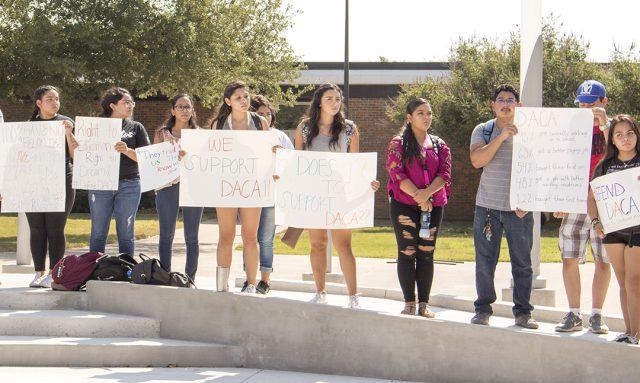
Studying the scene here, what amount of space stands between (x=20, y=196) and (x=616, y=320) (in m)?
5.55

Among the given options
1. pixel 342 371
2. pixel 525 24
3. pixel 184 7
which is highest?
pixel 184 7

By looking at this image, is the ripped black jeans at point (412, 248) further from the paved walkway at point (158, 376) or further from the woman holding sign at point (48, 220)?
the woman holding sign at point (48, 220)

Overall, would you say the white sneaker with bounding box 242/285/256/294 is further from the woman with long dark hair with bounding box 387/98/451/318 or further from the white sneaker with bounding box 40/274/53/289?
the white sneaker with bounding box 40/274/53/289

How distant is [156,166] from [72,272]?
1233mm

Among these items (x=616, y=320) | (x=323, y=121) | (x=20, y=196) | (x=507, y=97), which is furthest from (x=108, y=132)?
(x=616, y=320)

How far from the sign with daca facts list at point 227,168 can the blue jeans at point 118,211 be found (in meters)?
1.07

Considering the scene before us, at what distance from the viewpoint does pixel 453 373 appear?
23.3 ft

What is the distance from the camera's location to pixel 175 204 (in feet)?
30.4

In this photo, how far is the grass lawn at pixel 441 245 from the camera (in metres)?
17.4

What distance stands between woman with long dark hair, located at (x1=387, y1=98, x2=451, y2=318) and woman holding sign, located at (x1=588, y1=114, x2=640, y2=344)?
1272 mm

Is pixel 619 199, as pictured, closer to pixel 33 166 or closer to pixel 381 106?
pixel 33 166

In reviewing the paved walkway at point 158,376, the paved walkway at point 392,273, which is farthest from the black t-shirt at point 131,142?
the paved walkway at point 158,376

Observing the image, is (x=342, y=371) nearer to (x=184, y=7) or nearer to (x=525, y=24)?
(x=525, y=24)

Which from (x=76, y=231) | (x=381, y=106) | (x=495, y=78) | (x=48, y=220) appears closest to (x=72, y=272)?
(x=48, y=220)
